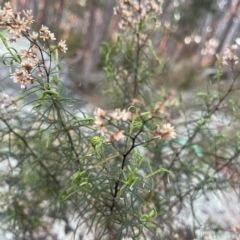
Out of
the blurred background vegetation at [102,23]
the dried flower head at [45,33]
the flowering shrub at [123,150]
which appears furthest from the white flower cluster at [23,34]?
the blurred background vegetation at [102,23]

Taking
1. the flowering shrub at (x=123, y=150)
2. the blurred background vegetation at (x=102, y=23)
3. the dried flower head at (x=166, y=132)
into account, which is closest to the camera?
the dried flower head at (x=166, y=132)

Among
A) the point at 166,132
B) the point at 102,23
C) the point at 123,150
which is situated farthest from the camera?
the point at 102,23

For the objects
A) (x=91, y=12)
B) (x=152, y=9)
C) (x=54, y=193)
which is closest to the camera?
(x=152, y=9)

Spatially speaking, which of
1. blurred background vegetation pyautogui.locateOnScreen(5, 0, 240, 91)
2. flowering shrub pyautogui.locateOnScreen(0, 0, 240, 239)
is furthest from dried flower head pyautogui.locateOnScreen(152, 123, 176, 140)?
blurred background vegetation pyautogui.locateOnScreen(5, 0, 240, 91)

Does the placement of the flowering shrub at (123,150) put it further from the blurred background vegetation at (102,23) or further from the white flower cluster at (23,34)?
the blurred background vegetation at (102,23)

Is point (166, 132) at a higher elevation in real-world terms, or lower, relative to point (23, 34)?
lower

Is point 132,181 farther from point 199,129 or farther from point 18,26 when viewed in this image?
point 199,129

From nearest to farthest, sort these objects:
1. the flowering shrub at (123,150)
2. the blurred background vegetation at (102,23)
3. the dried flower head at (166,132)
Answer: the dried flower head at (166,132) → the flowering shrub at (123,150) → the blurred background vegetation at (102,23)

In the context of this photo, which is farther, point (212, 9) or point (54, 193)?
point (212, 9)

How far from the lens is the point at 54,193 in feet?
3.30

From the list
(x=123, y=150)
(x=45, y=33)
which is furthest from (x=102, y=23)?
(x=45, y=33)

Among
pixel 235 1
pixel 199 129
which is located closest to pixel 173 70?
pixel 235 1

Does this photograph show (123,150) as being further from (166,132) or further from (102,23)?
(102,23)

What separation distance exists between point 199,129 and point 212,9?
4.10 m
